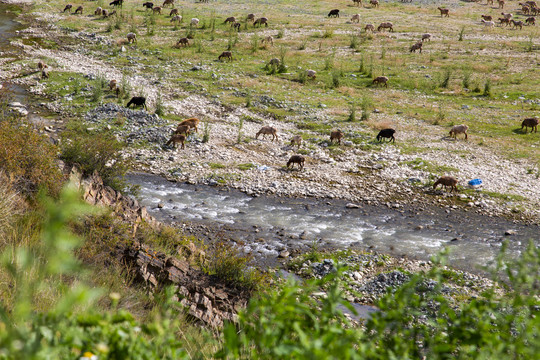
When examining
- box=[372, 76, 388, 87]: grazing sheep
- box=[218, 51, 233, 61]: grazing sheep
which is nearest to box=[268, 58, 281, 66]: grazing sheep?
box=[218, 51, 233, 61]: grazing sheep

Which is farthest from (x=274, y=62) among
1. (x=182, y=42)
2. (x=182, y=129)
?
(x=182, y=129)

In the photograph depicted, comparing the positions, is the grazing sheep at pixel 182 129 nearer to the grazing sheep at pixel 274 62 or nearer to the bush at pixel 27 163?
the bush at pixel 27 163

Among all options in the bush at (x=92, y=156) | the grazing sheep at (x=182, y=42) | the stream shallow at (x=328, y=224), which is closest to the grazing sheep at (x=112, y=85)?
the stream shallow at (x=328, y=224)

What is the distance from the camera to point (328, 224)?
12719mm

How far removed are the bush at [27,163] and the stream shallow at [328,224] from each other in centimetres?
466

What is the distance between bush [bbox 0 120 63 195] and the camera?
6859mm

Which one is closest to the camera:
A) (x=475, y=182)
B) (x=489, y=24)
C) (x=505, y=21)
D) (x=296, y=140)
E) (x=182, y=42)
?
(x=475, y=182)

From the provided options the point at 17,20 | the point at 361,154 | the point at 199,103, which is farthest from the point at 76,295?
the point at 17,20

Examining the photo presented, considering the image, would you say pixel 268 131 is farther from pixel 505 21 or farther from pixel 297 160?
pixel 505 21

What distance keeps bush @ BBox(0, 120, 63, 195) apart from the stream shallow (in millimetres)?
4663

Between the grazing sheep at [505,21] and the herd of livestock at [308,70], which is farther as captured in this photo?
the grazing sheep at [505,21]

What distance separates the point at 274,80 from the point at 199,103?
6.23 meters

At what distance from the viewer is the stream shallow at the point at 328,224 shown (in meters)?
11.5

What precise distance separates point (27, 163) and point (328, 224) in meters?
8.51
